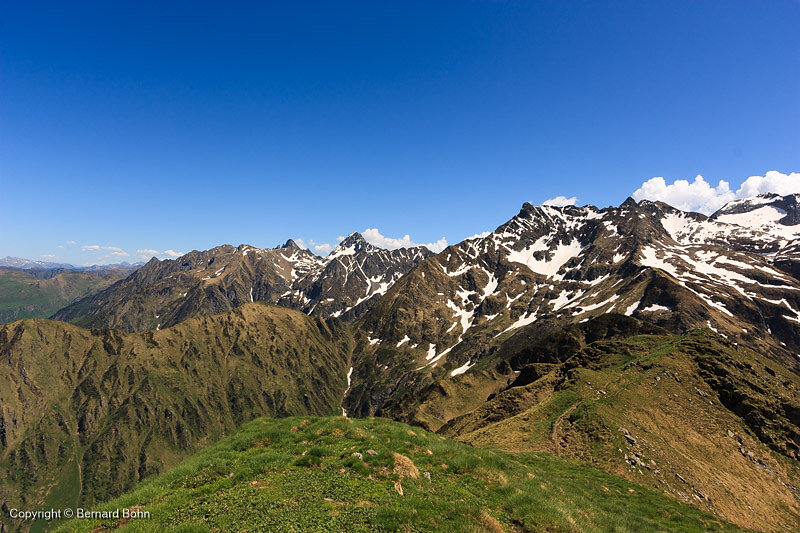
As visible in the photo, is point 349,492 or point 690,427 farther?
point 690,427

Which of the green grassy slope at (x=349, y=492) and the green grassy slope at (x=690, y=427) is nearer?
the green grassy slope at (x=349, y=492)

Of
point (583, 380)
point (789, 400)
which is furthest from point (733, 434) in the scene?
point (583, 380)

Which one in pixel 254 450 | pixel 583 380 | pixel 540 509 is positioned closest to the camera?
pixel 540 509

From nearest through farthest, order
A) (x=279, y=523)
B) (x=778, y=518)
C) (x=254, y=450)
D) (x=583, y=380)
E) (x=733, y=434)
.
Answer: (x=279, y=523) → (x=254, y=450) → (x=778, y=518) → (x=733, y=434) → (x=583, y=380)

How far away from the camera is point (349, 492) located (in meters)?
14.4

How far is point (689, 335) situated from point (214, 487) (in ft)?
272

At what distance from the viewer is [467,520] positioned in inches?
509

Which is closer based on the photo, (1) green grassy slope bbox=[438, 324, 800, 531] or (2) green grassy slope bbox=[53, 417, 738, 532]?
(2) green grassy slope bbox=[53, 417, 738, 532]

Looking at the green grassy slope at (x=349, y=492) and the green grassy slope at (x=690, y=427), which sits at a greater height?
the green grassy slope at (x=349, y=492)

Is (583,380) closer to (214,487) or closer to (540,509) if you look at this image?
(540,509)

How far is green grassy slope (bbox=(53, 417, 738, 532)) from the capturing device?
12117 mm

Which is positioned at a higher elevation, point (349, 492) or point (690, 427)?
point (349, 492)

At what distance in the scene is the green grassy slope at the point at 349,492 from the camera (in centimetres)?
1212

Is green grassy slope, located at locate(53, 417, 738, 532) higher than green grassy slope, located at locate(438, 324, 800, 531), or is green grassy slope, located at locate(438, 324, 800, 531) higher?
green grassy slope, located at locate(53, 417, 738, 532)
